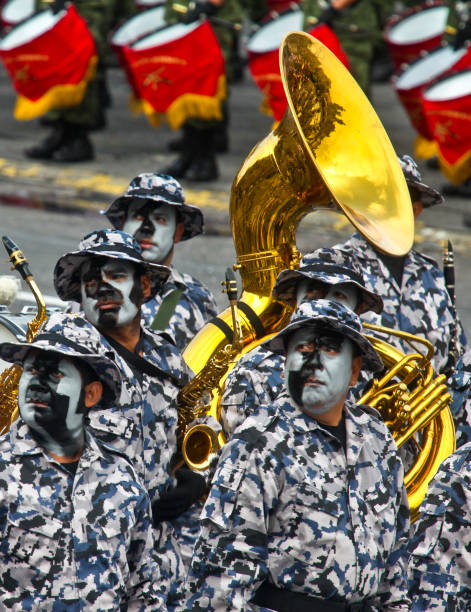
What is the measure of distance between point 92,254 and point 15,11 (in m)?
10.0

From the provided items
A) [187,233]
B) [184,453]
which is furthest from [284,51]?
[184,453]

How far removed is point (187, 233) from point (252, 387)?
1.44 m

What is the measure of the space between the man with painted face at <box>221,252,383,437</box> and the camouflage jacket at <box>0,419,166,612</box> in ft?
5.27

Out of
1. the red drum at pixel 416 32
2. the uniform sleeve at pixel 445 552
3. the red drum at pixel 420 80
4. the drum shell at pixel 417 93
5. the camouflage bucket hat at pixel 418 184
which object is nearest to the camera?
the uniform sleeve at pixel 445 552

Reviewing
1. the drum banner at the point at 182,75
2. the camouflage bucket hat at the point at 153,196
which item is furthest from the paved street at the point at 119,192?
the camouflage bucket hat at the point at 153,196

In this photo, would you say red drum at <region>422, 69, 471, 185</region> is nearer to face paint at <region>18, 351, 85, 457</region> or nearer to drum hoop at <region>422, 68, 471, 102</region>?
drum hoop at <region>422, 68, 471, 102</region>

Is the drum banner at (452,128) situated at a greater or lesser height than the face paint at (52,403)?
lesser

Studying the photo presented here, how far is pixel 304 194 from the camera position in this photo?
6.59 metres

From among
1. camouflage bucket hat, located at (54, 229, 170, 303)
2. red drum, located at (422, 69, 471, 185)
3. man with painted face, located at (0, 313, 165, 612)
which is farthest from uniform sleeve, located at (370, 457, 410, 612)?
red drum, located at (422, 69, 471, 185)

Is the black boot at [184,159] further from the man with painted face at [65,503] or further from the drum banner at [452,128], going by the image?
the man with painted face at [65,503]

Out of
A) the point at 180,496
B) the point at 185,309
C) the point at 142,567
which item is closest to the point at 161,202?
the point at 185,309

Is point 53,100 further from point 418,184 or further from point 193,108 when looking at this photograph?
point 418,184

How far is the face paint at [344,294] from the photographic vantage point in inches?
235

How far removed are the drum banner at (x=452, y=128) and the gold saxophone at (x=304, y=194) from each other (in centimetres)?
583
